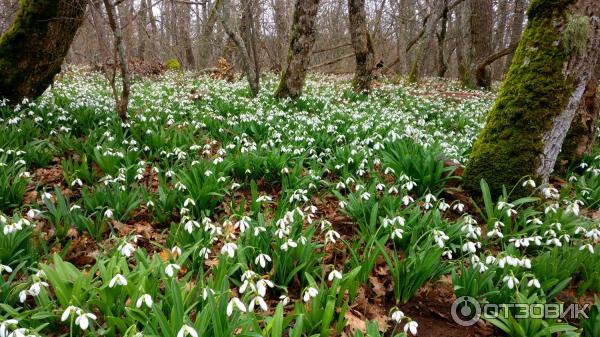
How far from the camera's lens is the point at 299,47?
341 inches

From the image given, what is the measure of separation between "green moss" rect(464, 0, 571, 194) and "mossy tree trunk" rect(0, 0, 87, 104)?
234 inches

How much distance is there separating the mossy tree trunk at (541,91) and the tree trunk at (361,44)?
688 cm

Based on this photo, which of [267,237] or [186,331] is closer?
[186,331]

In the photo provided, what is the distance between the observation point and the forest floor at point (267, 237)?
7.23ft

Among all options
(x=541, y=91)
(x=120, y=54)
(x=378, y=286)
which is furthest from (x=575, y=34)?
(x=120, y=54)

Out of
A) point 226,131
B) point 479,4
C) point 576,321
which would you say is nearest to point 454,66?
point 479,4

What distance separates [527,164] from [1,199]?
477 centimetres

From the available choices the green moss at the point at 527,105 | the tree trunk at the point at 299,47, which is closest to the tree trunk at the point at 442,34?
the tree trunk at the point at 299,47

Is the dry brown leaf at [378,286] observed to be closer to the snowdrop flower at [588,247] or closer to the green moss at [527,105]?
the snowdrop flower at [588,247]

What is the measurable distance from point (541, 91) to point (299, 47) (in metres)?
5.85

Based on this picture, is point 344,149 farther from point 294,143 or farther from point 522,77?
point 522,77

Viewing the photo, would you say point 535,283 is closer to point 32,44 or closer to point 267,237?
point 267,237

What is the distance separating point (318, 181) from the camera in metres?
4.36

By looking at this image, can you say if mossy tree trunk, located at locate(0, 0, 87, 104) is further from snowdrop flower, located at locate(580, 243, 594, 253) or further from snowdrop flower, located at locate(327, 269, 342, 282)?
snowdrop flower, located at locate(580, 243, 594, 253)
